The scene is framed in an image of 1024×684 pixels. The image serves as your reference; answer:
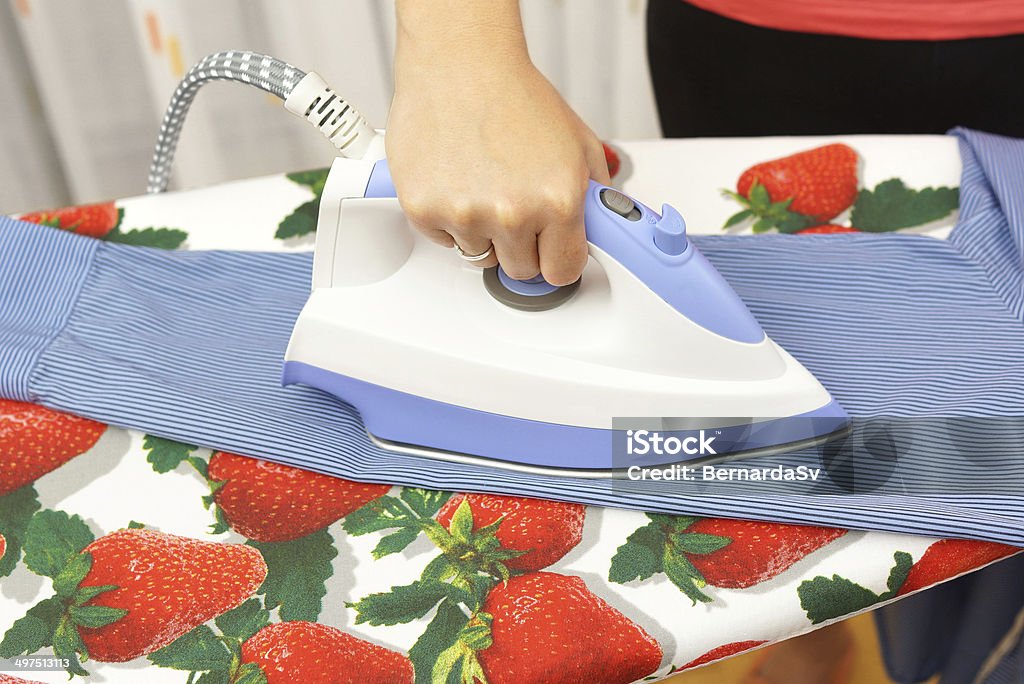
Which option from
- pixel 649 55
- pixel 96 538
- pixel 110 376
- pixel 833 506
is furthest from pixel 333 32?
pixel 833 506

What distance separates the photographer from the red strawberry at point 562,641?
69 cm

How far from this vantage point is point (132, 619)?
72 centimetres

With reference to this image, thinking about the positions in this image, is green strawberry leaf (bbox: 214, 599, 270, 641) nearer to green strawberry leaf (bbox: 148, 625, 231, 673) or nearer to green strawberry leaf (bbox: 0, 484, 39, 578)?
green strawberry leaf (bbox: 148, 625, 231, 673)

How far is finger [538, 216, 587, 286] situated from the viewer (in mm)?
700

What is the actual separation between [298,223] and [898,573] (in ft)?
2.54

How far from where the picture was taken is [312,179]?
1.13 meters

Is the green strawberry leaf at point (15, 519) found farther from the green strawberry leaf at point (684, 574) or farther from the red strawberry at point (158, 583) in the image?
the green strawberry leaf at point (684, 574)

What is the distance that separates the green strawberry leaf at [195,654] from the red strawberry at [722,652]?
376 mm

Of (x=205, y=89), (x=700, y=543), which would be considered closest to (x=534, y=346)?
(x=700, y=543)

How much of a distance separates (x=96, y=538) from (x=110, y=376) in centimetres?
18

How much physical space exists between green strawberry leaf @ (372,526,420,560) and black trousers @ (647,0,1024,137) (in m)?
0.75

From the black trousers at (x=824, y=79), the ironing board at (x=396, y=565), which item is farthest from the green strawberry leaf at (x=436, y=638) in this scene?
the black trousers at (x=824, y=79)

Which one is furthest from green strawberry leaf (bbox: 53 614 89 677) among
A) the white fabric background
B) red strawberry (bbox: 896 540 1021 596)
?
the white fabric background

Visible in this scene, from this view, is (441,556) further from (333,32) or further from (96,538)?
(333,32)
